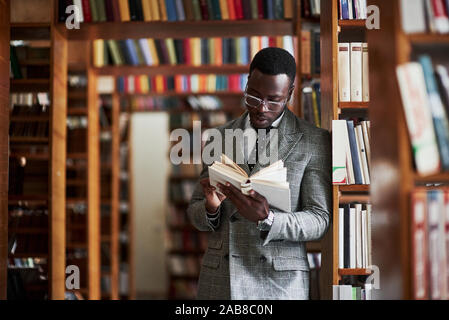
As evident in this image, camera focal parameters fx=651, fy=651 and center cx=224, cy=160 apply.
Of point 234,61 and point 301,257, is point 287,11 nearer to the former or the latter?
point 234,61

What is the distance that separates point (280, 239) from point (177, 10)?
1.80 m

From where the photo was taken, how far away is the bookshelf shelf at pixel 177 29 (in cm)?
364

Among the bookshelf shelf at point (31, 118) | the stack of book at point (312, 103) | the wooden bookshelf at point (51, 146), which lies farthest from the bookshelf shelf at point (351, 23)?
the bookshelf shelf at point (31, 118)

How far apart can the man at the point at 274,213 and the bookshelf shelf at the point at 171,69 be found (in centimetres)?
254

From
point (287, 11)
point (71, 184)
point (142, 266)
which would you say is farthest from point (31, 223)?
point (142, 266)

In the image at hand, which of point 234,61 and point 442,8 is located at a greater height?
point 234,61

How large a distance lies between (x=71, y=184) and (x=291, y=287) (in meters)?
3.38

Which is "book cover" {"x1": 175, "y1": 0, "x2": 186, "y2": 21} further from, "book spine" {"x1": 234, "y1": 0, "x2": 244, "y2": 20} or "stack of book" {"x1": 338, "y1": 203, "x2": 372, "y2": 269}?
"stack of book" {"x1": 338, "y1": 203, "x2": 372, "y2": 269}

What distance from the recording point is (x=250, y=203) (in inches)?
86.4

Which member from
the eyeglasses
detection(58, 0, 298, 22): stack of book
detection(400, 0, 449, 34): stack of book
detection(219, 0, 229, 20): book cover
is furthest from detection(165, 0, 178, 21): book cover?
detection(400, 0, 449, 34): stack of book

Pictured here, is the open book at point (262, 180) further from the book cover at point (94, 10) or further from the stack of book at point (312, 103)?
the book cover at point (94, 10)

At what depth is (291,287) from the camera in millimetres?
2346

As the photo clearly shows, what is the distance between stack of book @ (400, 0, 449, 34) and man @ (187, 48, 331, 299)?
2.50 feet

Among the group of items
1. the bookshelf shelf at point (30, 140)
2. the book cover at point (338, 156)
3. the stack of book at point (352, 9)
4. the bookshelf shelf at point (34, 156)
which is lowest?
the book cover at point (338, 156)
